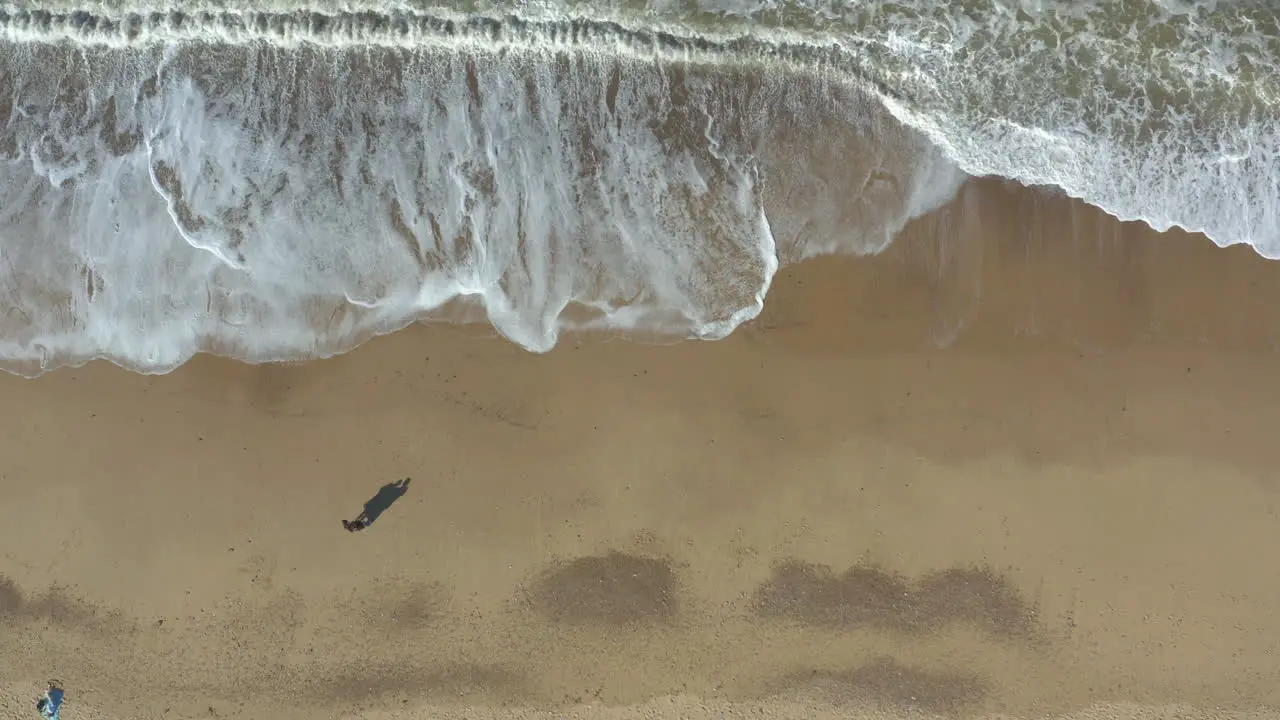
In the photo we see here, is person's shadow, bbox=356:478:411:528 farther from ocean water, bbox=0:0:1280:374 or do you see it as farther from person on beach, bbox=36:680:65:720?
person on beach, bbox=36:680:65:720

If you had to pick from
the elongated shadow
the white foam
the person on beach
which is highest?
the white foam

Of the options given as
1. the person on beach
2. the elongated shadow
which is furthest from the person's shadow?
the person on beach

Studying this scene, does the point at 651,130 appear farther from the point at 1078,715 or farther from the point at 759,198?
the point at 1078,715

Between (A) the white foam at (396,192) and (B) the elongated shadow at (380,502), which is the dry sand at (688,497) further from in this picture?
(A) the white foam at (396,192)

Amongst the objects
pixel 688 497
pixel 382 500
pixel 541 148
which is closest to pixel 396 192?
pixel 541 148

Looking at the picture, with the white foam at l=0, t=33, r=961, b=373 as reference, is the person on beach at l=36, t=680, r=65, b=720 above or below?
below

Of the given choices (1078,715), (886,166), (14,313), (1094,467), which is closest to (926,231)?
(886,166)

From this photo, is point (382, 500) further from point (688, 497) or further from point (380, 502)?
point (688, 497)
